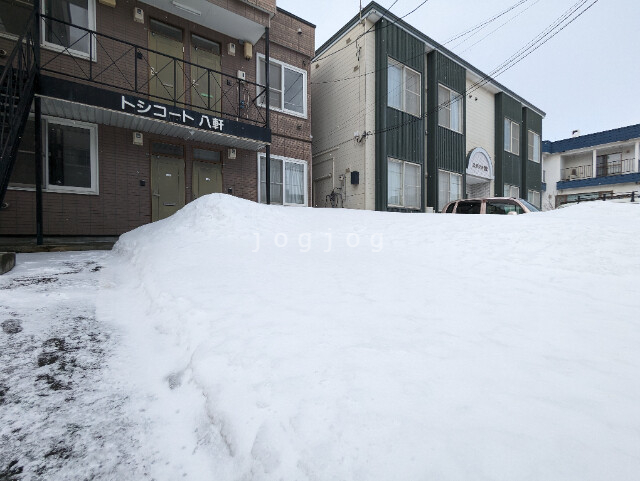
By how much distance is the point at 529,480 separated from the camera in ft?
3.50

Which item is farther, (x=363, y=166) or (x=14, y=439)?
(x=363, y=166)

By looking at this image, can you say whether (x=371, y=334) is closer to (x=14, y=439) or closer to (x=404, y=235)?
(x=14, y=439)

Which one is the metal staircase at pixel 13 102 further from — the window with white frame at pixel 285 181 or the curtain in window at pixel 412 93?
the curtain in window at pixel 412 93

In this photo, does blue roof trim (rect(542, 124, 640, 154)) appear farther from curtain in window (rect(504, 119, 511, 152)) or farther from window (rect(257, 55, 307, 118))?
window (rect(257, 55, 307, 118))

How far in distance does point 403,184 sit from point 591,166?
89.7ft

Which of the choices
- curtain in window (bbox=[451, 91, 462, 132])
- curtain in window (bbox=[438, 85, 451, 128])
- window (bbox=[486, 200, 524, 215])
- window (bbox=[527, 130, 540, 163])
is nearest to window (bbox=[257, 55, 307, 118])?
curtain in window (bbox=[438, 85, 451, 128])

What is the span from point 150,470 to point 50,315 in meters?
2.37

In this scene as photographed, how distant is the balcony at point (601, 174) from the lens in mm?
25369

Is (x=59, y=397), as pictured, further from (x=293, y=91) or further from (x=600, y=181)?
(x=600, y=181)

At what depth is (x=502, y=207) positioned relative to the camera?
8719mm

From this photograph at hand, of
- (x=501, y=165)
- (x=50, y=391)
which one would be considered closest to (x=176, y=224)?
(x=50, y=391)

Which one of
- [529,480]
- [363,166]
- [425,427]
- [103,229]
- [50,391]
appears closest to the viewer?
[529,480]

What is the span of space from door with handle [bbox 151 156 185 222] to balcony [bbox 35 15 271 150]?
2.81 ft

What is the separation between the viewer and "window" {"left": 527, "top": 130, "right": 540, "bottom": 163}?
19797mm
